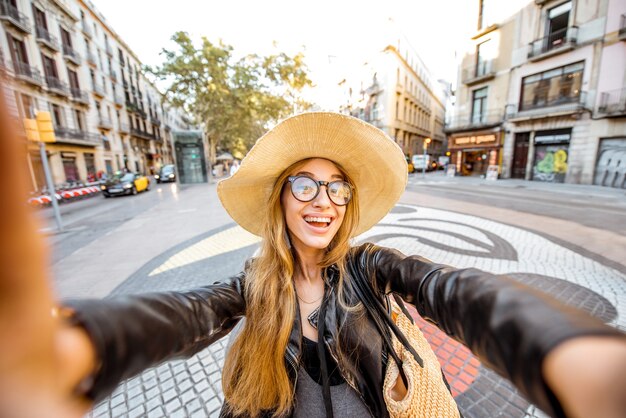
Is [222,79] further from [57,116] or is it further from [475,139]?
[475,139]

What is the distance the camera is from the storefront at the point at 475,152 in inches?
757

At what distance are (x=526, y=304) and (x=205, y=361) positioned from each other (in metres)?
2.73

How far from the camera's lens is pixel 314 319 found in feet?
4.77

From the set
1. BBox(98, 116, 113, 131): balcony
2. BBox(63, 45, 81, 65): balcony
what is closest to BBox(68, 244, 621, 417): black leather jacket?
BBox(63, 45, 81, 65): balcony

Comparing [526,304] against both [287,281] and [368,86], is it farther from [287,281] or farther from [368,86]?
[368,86]

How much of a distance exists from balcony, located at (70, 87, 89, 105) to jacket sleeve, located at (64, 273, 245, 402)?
95.1 feet

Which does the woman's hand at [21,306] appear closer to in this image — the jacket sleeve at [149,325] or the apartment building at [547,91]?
the jacket sleeve at [149,325]

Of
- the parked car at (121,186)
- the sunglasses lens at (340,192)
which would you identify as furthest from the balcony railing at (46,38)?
the sunglasses lens at (340,192)

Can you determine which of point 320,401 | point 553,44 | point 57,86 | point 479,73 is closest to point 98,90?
point 57,86

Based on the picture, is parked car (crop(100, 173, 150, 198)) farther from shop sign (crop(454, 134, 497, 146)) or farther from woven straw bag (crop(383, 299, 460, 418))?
shop sign (crop(454, 134, 497, 146))

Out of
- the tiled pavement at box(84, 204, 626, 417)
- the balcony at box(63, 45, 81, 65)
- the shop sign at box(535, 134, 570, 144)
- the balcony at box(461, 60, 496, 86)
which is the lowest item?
the tiled pavement at box(84, 204, 626, 417)

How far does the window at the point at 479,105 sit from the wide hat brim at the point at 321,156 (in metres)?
22.6

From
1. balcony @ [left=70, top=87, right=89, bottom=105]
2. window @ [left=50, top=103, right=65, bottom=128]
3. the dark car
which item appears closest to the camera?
window @ [left=50, top=103, right=65, bottom=128]

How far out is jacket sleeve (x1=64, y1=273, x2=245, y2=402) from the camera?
2.63ft
